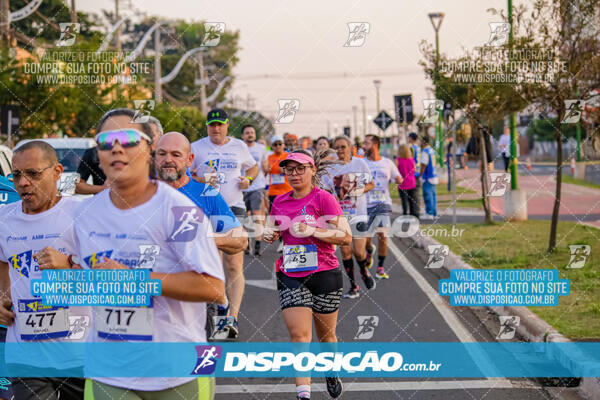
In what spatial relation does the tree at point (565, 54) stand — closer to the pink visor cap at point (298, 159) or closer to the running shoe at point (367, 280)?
the running shoe at point (367, 280)

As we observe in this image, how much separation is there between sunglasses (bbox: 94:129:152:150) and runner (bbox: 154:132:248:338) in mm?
1900

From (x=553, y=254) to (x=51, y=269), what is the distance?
9876 millimetres

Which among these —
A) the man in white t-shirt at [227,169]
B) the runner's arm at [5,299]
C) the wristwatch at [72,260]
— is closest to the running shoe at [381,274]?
the man in white t-shirt at [227,169]

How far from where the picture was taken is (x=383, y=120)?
17.6 metres

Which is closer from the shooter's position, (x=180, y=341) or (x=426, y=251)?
(x=180, y=341)

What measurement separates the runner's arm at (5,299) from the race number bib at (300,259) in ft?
7.27

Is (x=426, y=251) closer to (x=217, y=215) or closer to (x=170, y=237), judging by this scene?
(x=217, y=215)

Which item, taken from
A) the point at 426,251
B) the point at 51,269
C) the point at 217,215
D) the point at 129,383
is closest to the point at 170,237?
the point at 129,383

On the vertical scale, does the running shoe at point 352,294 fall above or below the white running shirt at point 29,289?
below

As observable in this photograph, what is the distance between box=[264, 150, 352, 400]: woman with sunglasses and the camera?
5.71 metres

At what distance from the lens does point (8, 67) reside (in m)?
22.9

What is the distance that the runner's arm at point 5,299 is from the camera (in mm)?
4023

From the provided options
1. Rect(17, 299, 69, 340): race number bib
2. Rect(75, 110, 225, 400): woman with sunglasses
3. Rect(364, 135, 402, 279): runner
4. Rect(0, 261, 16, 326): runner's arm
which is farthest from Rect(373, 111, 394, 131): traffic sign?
Rect(75, 110, 225, 400): woman with sunglasses

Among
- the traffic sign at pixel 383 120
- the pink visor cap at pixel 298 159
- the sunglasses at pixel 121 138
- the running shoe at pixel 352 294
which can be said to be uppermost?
the sunglasses at pixel 121 138
